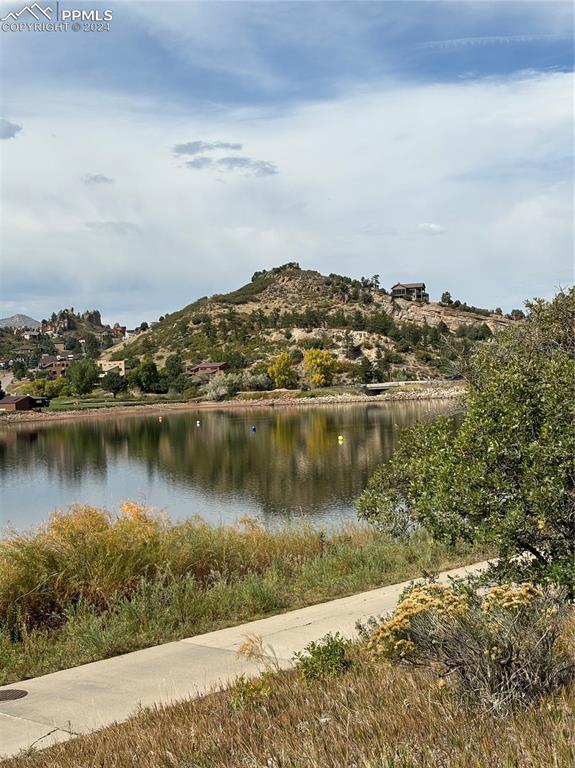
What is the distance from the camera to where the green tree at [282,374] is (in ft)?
379

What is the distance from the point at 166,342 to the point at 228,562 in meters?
143

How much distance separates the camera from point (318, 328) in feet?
458

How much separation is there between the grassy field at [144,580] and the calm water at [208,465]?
3.43 metres

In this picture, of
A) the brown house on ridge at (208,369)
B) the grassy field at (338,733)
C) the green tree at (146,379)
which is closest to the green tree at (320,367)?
the brown house on ridge at (208,369)

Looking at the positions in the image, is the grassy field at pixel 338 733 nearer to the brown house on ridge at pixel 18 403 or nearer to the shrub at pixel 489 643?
the shrub at pixel 489 643

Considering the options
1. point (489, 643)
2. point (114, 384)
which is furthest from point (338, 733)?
point (114, 384)

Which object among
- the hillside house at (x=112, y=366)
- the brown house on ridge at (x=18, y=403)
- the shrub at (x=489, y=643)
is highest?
the hillside house at (x=112, y=366)

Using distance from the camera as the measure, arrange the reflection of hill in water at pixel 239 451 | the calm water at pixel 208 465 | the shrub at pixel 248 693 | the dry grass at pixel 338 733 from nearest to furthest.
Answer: the dry grass at pixel 338 733 < the shrub at pixel 248 693 < the calm water at pixel 208 465 < the reflection of hill in water at pixel 239 451

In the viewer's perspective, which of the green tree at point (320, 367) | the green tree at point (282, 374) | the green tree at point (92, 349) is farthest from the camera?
the green tree at point (92, 349)

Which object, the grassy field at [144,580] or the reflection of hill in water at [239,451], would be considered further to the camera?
the reflection of hill in water at [239,451]

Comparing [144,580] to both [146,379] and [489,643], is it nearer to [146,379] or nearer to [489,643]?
[489,643]

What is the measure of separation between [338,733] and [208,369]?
122 m

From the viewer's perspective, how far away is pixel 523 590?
20.1 ft

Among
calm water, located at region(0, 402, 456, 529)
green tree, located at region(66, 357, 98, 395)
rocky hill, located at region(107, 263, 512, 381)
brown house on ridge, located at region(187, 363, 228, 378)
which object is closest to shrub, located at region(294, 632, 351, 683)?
calm water, located at region(0, 402, 456, 529)
